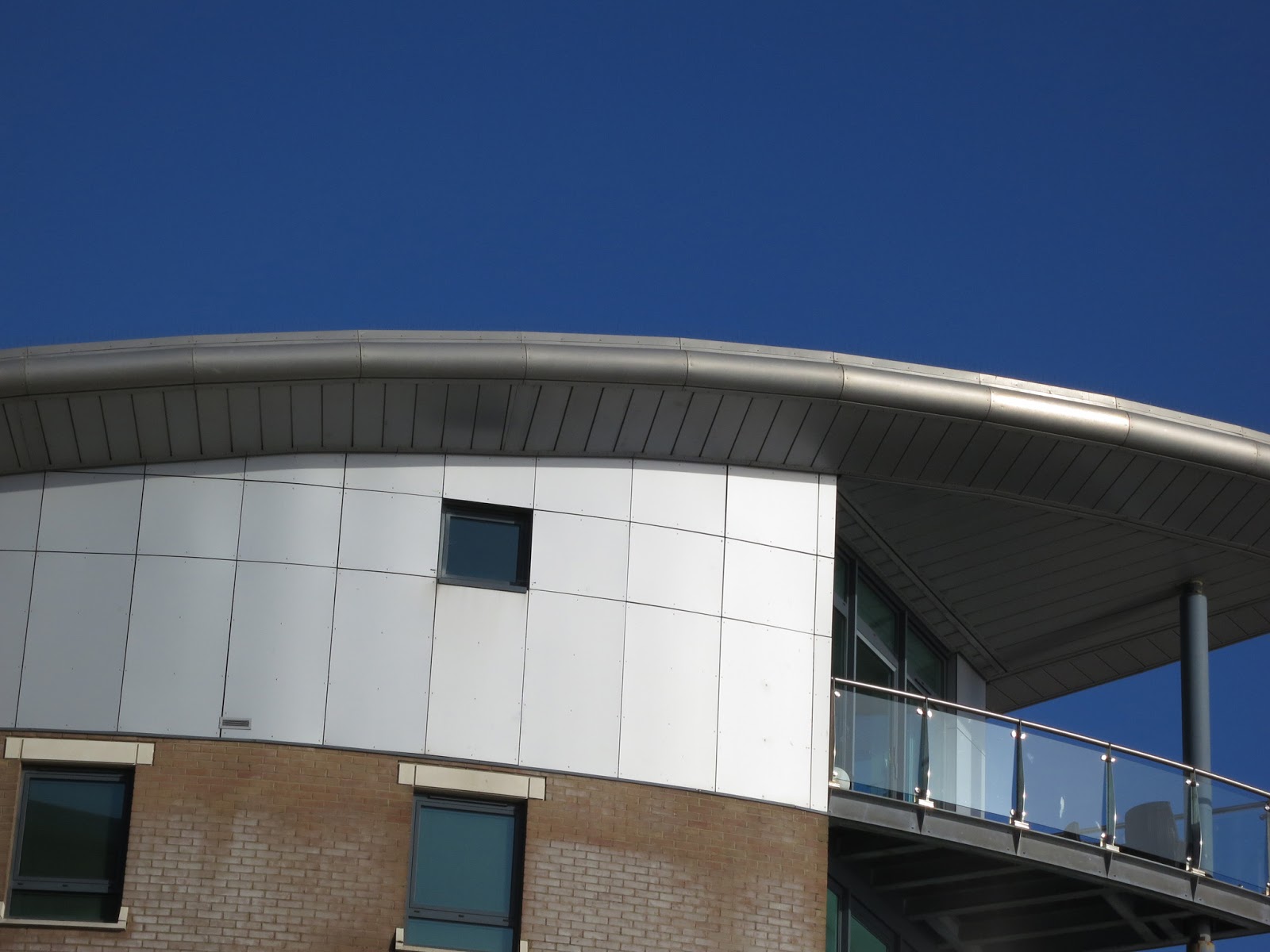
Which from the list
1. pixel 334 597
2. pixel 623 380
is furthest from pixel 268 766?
pixel 623 380

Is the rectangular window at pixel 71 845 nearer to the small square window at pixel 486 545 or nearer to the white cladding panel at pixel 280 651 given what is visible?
the white cladding panel at pixel 280 651

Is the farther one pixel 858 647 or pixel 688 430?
→ pixel 858 647

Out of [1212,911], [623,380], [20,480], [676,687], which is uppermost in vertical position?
[623,380]

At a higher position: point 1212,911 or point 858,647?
point 858,647

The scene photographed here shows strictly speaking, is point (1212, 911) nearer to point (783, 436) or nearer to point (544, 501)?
point (783, 436)

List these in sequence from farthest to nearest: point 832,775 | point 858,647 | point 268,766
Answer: point 858,647 → point 832,775 → point 268,766

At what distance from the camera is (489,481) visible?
2217cm

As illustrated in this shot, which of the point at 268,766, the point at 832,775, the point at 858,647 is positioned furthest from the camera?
the point at 858,647

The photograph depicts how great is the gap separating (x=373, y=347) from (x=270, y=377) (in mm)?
1079

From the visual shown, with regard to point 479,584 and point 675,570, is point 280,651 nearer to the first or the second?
point 479,584

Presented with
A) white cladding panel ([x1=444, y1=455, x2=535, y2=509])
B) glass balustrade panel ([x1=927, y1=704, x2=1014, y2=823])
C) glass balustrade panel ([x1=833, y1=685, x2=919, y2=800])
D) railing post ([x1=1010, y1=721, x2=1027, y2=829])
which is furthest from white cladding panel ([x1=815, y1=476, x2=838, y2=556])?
white cladding panel ([x1=444, y1=455, x2=535, y2=509])

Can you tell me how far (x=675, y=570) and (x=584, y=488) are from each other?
1289 millimetres

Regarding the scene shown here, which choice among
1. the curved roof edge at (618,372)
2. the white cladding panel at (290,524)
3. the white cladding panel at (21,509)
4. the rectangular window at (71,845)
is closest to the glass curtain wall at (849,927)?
the curved roof edge at (618,372)

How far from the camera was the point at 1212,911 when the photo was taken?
23219mm
